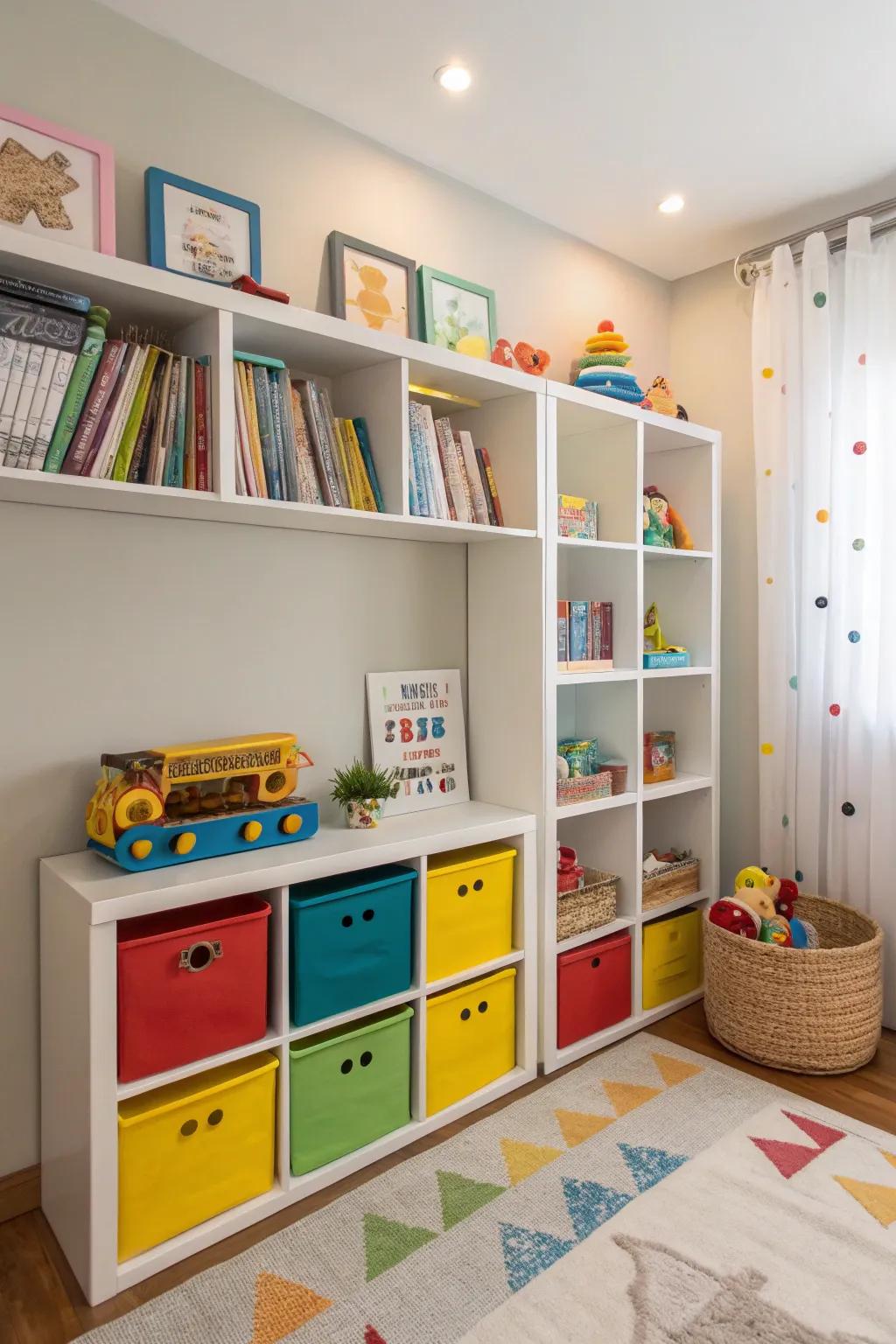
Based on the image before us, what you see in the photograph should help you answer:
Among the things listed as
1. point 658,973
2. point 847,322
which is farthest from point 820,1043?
point 847,322

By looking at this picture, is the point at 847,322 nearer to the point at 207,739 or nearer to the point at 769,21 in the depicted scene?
the point at 769,21

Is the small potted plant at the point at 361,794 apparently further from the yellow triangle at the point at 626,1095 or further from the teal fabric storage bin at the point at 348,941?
the yellow triangle at the point at 626,1095

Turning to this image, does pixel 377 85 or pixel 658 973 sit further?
pixel 658 973

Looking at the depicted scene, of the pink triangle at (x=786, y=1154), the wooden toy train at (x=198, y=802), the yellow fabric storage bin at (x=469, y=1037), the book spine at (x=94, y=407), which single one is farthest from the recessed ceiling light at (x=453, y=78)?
the pink triangle at (x=786, y=1154)

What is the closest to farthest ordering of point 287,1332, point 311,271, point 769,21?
point 287,1332
point 769,21
point 311,271

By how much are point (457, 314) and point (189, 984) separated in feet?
6.20

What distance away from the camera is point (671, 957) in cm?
274

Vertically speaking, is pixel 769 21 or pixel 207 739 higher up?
pixel 769 21

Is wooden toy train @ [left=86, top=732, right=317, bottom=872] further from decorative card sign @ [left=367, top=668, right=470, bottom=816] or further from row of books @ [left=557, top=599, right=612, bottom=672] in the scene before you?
row of books @ [left=557, top=599, right=612, bottom=672]

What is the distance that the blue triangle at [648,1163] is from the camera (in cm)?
188

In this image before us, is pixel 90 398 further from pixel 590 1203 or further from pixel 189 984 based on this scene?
pixel 590 1203

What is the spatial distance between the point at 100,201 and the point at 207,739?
115cm

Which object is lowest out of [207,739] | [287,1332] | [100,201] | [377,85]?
[287,1332]

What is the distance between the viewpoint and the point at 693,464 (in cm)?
288
